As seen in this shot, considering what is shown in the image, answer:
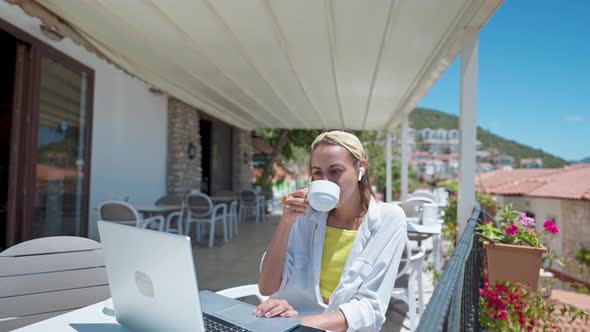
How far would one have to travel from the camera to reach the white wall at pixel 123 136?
5.49 metres

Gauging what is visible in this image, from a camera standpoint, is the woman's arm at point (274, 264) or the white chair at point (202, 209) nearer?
the woman's arm at point (274, 264)

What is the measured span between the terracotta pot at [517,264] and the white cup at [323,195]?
156cm

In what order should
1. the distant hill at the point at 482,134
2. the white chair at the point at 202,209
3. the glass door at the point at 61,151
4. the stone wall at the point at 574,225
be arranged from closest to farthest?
1. the glass door at the point at 61,151
2. the white chair at the point at 202,209
3. the stone wall at the point at 574,225
4. the distant hill at the point at 482,134

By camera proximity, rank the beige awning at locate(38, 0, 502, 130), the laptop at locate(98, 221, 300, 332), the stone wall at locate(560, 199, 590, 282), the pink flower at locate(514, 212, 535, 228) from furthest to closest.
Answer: the stone wall at locate(560, 199, 590, 282) < the beige awning at locate(38, 0, 502, 130) < the pink flower at locate(514, 212, 535, 228) < the laptop at locate(98, 221, 300, 332)

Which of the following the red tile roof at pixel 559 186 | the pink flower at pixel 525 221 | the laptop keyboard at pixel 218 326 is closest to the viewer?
the laptop keyboard at pixel 218 326

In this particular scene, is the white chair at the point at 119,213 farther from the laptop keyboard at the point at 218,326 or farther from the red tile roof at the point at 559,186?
the red tile roof at the point at 559,186

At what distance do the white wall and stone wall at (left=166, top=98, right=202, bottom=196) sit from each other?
12 centimetres

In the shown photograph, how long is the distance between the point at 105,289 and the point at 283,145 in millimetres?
11713

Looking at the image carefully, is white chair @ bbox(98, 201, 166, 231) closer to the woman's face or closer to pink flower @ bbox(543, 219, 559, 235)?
the woman's face

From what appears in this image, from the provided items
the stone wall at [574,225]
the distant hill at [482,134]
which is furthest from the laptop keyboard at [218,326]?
the distant hill at [482,134]

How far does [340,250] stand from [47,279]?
1190 mm

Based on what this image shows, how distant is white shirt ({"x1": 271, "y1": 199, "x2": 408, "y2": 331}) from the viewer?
4.22ft

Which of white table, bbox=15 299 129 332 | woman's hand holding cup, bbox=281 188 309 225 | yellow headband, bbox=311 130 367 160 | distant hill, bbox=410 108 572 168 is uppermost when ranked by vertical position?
distant hill, bbox=410 108 572 168

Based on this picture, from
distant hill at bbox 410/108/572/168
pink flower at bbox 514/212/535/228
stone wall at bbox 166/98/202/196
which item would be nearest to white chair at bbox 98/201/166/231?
stone wall at bbox 166/98/202/196
